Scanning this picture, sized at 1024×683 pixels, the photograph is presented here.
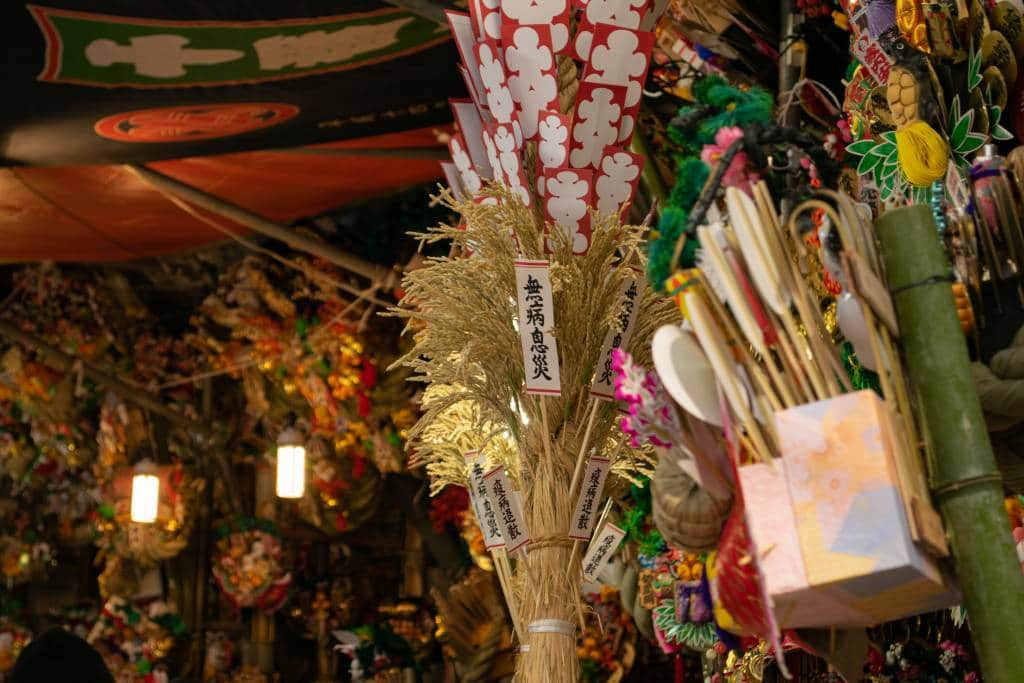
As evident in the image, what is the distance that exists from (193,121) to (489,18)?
236cm

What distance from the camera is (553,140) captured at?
8.18 ft

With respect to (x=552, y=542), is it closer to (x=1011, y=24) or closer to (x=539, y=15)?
(x=539, y=15)

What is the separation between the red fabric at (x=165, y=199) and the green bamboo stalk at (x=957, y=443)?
390 cm

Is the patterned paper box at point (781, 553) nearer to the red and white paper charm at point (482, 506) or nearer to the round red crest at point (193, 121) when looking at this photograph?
the red and white paper charm at point (482, 506)

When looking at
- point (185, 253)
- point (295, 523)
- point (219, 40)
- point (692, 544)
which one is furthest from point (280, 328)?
point (692, 544)

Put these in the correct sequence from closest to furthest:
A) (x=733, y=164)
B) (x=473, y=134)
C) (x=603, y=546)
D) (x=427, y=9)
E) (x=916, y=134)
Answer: (x=733, y=164) → (x=916, y=134) → (x=603, y=546) → (x=473, y=134) → (x=427, y=9)

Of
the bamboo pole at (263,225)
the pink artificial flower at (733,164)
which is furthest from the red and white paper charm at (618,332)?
the bamboo pole at (263,225)

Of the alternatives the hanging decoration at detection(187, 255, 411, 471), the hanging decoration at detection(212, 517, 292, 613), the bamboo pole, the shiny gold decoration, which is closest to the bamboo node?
the shiny gold decoration

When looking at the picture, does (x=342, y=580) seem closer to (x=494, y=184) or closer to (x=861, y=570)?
(x=494, y=184)

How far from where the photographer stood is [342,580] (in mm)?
6961

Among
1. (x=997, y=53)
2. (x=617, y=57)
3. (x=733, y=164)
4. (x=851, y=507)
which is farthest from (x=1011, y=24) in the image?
(x=851, y=507)

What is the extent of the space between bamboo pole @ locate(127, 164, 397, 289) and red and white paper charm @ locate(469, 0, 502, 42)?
294cm

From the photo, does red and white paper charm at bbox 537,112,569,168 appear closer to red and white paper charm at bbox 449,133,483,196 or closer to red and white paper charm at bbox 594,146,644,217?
red and white paper charm at bbox 594,146,644,217

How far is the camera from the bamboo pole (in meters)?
5.19
